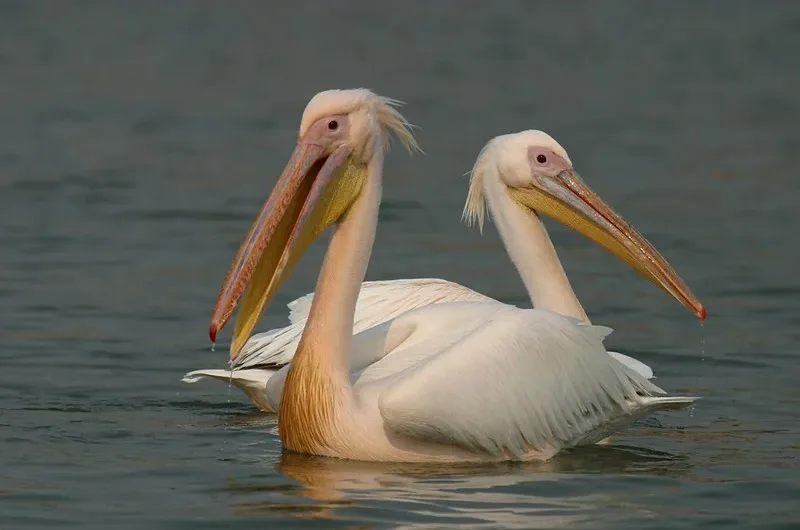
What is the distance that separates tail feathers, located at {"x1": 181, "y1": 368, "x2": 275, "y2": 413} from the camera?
7519mm

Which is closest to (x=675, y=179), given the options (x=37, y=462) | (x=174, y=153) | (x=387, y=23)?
(x=174, y=153)

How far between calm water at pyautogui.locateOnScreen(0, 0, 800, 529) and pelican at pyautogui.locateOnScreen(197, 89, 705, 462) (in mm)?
136

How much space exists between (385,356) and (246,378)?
87 centimetres

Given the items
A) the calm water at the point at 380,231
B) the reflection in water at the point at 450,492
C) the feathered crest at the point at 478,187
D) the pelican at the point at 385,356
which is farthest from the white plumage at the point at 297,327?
the reflection in water at the point at 450,492

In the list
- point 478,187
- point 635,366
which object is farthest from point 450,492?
point 478,187

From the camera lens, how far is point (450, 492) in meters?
6.06

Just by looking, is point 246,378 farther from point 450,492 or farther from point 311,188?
point 450,492

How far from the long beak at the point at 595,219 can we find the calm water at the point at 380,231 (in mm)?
637

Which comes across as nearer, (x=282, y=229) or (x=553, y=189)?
(x=282, y=229)

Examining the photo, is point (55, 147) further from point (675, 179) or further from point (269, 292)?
point (269, 292)

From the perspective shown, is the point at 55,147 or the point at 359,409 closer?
the point at 359,409

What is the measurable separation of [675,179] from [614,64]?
7.15 meters

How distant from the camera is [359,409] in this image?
6.44 meters

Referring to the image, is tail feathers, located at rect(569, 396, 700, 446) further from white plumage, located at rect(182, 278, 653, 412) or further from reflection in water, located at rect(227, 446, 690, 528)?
white plumage, located at rect(182, 278, 653, 412)
